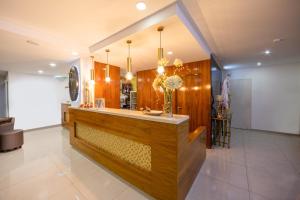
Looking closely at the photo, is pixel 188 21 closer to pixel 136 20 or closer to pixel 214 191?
pixel 136 20

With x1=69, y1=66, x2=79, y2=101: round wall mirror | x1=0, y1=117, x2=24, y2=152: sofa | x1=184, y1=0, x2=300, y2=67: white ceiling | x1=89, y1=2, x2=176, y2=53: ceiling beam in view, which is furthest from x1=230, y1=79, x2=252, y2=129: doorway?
x1=0, y1=117, x2=24, y2=152: sofa

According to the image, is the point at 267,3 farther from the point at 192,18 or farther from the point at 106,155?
the point at 106,155

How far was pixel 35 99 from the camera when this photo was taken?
6.21 m

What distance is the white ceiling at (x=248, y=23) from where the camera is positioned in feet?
6.10

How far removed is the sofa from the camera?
11.7 feet

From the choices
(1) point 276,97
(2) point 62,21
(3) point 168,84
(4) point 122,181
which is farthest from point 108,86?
(1) point 276,97

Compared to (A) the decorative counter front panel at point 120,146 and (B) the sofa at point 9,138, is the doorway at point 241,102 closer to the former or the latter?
(A) the decorative counter front panel at point 120,146

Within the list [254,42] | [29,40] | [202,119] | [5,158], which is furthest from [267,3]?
[5,158]

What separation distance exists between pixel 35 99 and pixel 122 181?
20.6 feet

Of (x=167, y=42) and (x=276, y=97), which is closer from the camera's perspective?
(x=167, y=42)

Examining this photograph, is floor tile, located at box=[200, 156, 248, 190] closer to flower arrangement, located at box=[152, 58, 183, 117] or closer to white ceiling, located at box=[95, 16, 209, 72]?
flower arrangement, located at box=[152, 58, 183, 117]

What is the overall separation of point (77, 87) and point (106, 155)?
2553mm

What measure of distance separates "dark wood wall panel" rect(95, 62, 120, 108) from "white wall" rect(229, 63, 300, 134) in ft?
17.1

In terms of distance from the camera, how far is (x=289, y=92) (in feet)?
16.2
